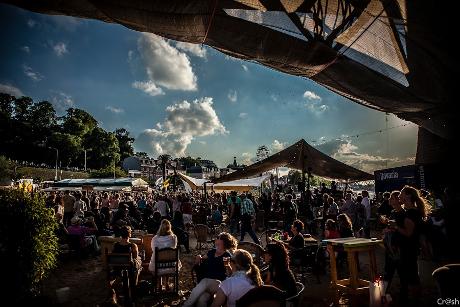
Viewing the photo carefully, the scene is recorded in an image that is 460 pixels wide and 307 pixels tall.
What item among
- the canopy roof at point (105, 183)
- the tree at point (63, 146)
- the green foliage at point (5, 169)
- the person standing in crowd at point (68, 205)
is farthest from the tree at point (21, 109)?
the person standing in crowd at point (68, 205)

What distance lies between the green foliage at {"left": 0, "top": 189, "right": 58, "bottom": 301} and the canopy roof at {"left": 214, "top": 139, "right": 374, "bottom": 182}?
30.4ft

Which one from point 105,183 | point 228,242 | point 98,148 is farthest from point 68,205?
point 98,148

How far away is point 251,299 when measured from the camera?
2.71m

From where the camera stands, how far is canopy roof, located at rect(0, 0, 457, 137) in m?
4.32

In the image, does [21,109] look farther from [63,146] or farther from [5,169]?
[5,169]

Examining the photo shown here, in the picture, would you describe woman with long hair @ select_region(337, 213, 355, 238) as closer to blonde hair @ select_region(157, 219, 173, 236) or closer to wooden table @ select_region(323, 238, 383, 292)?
wooden table @ select_region(323, 238, 383, 292)

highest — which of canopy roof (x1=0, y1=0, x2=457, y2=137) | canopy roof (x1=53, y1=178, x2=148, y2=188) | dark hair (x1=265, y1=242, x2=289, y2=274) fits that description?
canopy roof (x1=0, y1=0, x2=457, y2=137)

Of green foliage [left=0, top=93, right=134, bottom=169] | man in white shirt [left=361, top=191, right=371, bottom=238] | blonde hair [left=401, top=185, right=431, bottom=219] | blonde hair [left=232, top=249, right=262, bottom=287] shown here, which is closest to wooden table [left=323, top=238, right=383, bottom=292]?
blonde hair [left=401, top=185, right=431, bottom=219]

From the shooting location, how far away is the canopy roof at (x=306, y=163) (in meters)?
13.2

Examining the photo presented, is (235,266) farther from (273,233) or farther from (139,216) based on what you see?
(139,216)

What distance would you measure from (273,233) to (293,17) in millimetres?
5344

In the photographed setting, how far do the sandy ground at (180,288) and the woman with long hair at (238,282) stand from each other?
84.0 inches

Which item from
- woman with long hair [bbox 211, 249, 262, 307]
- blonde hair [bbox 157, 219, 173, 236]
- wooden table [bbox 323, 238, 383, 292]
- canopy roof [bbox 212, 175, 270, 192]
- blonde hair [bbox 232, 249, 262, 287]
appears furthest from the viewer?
canopy roof [bbox 212, 175, 270, 192]

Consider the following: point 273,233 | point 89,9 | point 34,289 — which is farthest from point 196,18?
point 273,233
